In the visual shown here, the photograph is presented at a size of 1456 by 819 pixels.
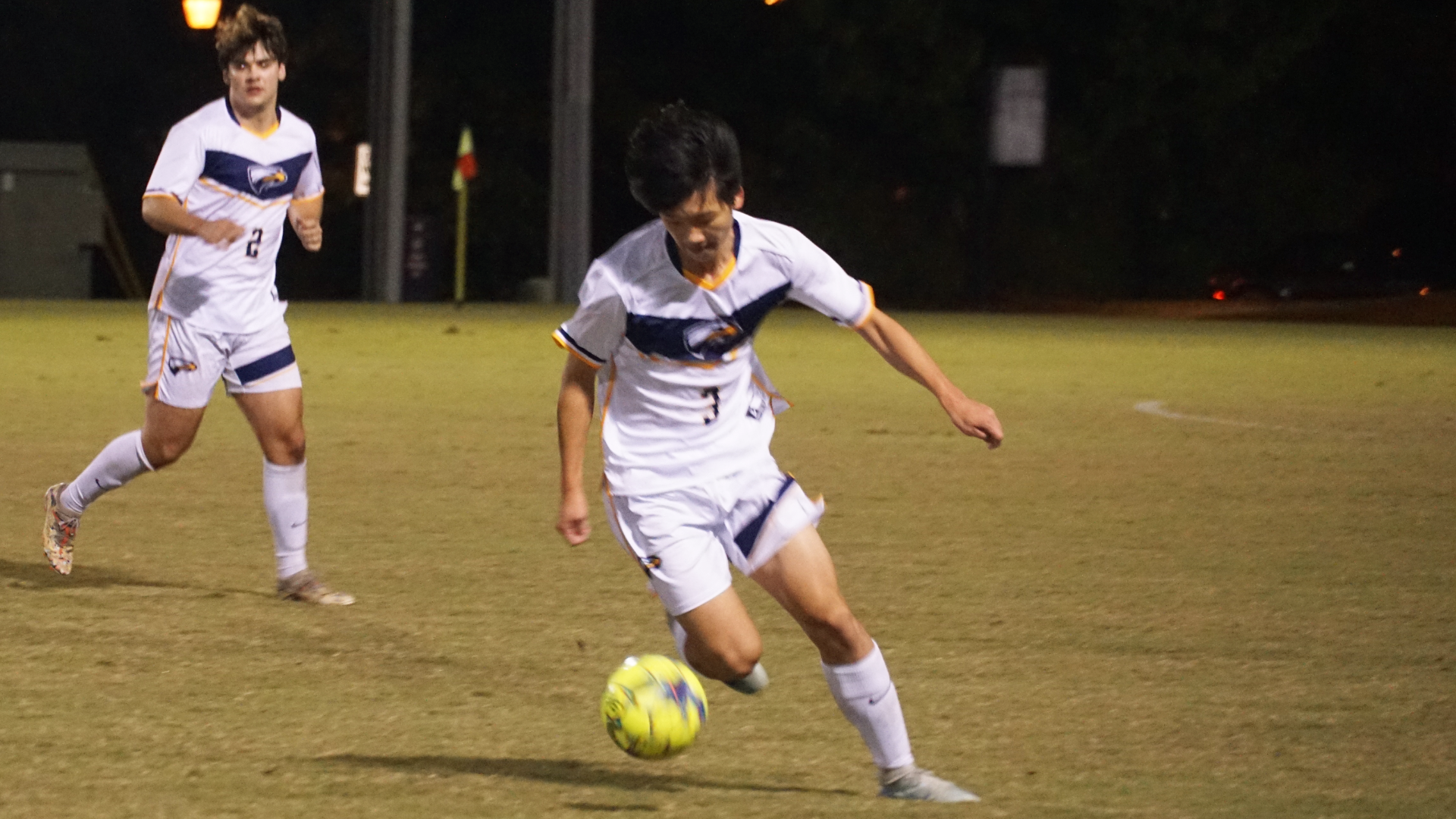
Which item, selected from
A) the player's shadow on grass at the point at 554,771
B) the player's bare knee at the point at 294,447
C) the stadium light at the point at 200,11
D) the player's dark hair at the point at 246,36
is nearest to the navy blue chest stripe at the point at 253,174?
the player's dark hair at the point at 246,36

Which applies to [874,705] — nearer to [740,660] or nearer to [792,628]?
[740,660]

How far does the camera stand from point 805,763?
204 inches

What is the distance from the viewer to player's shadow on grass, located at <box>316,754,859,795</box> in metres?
4.96

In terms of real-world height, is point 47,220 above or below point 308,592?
below

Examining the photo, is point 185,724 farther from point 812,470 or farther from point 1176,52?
point 1176,52

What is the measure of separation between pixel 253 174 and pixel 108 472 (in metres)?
1.19

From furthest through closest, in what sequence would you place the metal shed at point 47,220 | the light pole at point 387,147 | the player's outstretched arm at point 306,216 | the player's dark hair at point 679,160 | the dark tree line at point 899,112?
the dark tree line at point 899,112, the metal shed at point 47,220, the light pole at point 387,147, the player's outstretched arm at point 306,216, the player's dark hair at point 679,160

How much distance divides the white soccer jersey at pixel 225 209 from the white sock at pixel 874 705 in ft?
10.6

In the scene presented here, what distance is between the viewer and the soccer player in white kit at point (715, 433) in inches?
187

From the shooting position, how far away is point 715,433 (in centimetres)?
496

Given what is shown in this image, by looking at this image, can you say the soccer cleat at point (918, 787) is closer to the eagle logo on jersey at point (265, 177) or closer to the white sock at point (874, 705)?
the white sock at point (874, 705)

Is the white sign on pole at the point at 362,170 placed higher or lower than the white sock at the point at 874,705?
lower

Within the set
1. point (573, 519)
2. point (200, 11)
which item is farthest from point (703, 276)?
point (200, 11)

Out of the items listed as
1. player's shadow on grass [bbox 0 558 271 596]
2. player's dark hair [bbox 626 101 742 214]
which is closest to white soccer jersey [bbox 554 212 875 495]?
player's dark hair [bbox 626 101 742 214]
